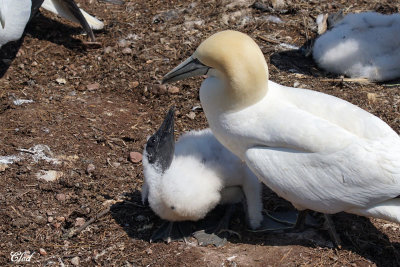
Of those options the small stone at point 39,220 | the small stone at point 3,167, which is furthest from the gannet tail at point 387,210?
the small stone at point 3,167

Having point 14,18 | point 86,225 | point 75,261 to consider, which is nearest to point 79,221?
point 86,225

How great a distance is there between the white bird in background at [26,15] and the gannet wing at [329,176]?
303cm

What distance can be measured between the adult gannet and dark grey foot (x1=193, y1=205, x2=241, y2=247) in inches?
20.4

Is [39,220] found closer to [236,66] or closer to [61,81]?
[236,66]

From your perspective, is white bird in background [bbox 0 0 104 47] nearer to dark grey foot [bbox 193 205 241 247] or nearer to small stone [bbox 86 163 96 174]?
small stone [bbox 86 163 96 174]

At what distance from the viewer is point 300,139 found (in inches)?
135

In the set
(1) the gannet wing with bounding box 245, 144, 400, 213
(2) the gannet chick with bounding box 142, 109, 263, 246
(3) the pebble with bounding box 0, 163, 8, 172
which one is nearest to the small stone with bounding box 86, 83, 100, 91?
(3) the pebble with bounding box 0, 163, 8, 172

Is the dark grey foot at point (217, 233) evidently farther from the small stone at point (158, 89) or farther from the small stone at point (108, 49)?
the small stone at point (108, 49)

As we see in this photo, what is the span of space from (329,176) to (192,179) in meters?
0.85

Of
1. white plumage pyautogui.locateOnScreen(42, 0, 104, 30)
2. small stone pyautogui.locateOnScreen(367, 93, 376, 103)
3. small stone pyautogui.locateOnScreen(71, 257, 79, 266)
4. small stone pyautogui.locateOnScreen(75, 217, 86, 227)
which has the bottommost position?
small stone pyautogui.locateOnScreen(75, 217, 86, 227)

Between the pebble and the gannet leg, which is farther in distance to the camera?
the pebble

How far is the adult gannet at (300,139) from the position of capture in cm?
342

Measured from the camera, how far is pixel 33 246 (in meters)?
3.85

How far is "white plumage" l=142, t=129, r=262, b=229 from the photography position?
12.2 ft
